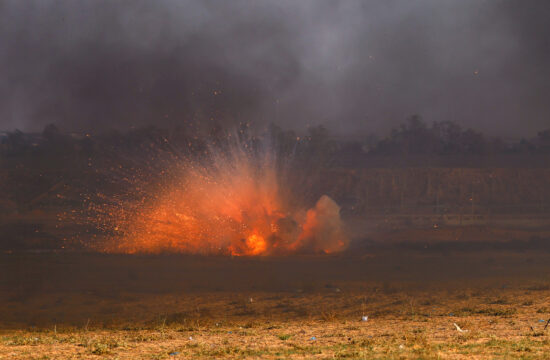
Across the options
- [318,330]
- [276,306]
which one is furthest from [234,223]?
[318,330]

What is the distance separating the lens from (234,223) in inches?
1096

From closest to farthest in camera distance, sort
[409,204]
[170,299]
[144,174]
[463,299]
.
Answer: [463,299] → [170,299] → [409,204] → [144,174]

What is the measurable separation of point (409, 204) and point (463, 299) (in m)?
33.4

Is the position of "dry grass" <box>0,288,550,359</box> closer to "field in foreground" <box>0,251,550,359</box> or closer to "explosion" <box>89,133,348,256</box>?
"field in foreground" <box>0,251,550,359</box>

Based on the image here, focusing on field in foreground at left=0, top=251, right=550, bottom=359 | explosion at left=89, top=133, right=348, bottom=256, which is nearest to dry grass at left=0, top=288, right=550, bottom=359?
field in foreground at left=0, top=251, right=550, bottom=359

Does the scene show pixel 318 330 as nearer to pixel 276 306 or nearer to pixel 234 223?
pixel 276 306

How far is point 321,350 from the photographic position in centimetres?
858

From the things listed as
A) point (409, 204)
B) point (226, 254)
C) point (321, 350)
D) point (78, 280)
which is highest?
point (409, 204)

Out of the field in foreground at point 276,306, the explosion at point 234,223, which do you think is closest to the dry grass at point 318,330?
the field in foreground at point 276,306

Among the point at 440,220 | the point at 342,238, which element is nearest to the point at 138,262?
the point at 342,238

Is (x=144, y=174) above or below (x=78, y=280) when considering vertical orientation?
above

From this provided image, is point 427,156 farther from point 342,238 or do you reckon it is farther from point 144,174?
point 342,238

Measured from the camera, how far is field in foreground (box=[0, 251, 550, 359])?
351 inches

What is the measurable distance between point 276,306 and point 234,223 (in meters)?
13.7
